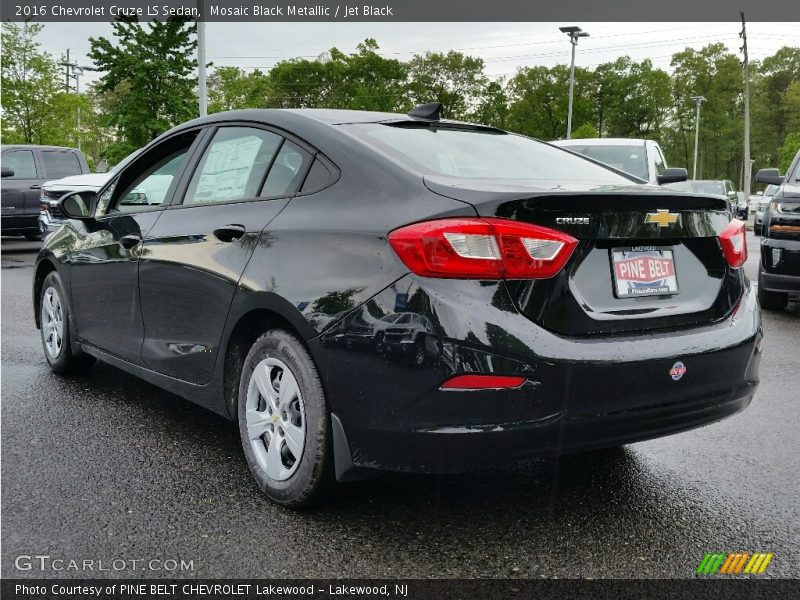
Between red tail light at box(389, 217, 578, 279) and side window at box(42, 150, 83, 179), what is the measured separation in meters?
15.2

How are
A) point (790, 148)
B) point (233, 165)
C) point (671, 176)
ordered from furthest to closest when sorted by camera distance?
point (790, 148) → point (671, 176) → point (233, 165)

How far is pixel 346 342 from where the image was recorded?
2.80 m

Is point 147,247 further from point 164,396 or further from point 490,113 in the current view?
point 490,113

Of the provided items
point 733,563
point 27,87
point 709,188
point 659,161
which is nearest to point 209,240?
Answer: point 733,563

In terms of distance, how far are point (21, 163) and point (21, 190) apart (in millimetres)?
701

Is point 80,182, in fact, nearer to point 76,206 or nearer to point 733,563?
point 76,206

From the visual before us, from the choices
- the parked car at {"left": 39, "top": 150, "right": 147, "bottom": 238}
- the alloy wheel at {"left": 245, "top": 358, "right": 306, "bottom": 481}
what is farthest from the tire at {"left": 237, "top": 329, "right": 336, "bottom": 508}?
the parked car at {"left": 39, "top": 150, "right": 147, "bottom": 238}

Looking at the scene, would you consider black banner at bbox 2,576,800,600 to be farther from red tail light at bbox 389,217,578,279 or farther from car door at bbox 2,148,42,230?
car door at bbox 2,148,42,230

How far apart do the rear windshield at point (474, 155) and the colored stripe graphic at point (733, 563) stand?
1452mm

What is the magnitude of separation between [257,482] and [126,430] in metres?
1.23

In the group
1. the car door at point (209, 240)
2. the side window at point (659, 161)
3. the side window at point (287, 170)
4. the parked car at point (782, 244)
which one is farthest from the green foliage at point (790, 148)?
the side window at point (287, 170)

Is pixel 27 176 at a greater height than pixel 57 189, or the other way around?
pixel 27 176

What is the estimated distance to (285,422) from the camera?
3.15 metres

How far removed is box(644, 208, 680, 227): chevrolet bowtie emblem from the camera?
2.94 meters
